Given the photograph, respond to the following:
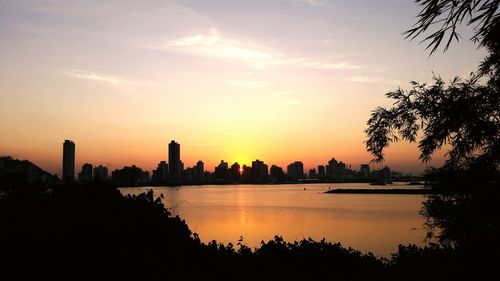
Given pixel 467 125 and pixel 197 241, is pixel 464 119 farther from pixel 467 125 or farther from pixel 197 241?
pixel 197 241

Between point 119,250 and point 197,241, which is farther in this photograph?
point 197,241

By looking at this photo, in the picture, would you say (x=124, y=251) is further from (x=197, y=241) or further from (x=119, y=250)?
(x=197, y=241)

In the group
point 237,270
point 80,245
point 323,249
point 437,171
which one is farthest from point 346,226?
point 80,245

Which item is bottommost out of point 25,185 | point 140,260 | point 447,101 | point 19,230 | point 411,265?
point 411,265

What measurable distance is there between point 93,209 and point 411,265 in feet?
34.5

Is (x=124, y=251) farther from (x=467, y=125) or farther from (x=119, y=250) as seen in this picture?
(x=467, y=125)

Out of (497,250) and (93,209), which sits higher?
(93,209)

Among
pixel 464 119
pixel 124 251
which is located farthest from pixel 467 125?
pixel 124 251

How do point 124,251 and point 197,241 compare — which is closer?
point 124,251

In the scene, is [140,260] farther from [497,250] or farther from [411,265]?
[497,250]

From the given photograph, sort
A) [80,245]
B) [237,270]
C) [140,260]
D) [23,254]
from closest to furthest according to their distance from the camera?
1. [23,254]
2. [80,245]
3. [140,260]
4. [237,270]

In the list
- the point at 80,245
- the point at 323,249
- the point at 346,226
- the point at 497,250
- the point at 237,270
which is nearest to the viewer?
the point at 80,245

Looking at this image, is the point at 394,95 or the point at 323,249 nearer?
the point at 394,95

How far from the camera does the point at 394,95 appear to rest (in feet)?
37.4
